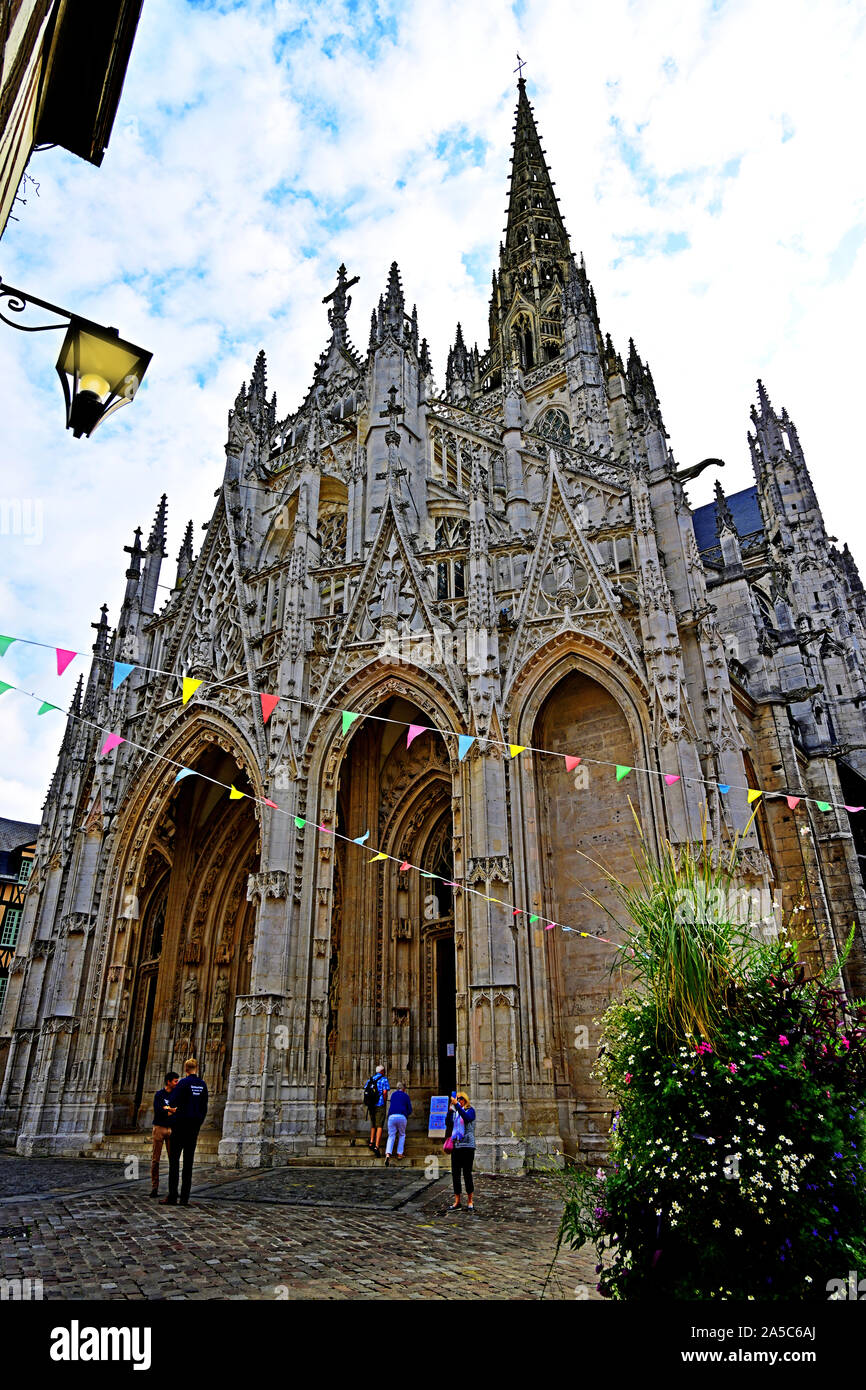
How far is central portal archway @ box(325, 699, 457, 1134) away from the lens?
54.2 ft

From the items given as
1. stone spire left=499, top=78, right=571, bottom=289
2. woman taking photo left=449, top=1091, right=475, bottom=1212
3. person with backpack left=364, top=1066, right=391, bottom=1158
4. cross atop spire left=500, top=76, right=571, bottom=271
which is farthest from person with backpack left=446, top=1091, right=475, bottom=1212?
cross atop spire left=500, top=76, right=571, bottom=271

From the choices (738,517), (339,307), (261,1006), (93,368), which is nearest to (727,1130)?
(93,368)

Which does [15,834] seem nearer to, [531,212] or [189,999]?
[189,999]

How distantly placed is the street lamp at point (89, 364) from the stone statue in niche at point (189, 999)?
59.4 feet

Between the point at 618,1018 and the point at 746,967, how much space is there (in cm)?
76

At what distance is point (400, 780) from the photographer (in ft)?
61.2

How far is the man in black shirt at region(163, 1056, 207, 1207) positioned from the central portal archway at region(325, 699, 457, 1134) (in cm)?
664

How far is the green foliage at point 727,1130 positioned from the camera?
132 inches

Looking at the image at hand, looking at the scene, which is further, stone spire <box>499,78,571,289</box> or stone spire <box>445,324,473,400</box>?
stone spire <box>499,78,571,289</box>

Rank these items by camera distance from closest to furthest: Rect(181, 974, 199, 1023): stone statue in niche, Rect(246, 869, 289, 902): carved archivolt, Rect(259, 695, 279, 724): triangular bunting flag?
Rect(246, 869, 289, 902): carved archivolt < Rect(259, 695, 279, 724): triangular bunting flag < Rect(181, 974, 199, 1023): stone statue in niche

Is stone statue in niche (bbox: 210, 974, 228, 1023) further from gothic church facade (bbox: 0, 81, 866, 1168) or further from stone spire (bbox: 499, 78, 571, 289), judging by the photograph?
stone spire (bbox: 499, 78, 571, 289)
